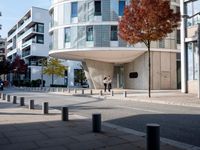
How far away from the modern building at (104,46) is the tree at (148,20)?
45.4 ft

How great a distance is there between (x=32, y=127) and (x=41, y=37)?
68432 mm

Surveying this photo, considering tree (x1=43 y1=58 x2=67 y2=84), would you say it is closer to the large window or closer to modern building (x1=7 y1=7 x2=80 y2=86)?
modern building (x1=7 y1=7 x2=80 y2=86)

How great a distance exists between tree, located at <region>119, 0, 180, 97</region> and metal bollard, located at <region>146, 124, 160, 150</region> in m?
15.6

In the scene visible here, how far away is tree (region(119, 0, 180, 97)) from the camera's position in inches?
814

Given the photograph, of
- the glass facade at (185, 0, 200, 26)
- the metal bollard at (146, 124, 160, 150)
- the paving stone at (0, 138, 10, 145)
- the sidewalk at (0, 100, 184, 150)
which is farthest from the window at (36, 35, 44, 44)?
the metal bollard at (146, 124, 160, 150)

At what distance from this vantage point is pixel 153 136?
5602mm

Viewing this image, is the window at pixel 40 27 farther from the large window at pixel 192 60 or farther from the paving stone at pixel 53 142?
the paving stone at pixel 53 142

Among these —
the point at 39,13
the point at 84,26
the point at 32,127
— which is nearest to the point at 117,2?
the point at 84,26

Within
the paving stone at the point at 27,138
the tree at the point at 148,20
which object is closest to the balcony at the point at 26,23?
the tree at the point at 148,20

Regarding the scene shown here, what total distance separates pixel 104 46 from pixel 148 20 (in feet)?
49.6

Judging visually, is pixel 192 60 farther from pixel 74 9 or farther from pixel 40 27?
pixel 40 27

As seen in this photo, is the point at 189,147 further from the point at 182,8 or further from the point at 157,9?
the point at 182,8

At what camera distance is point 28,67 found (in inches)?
2968

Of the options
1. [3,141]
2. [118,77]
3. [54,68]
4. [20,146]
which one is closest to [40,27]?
[54,68]
